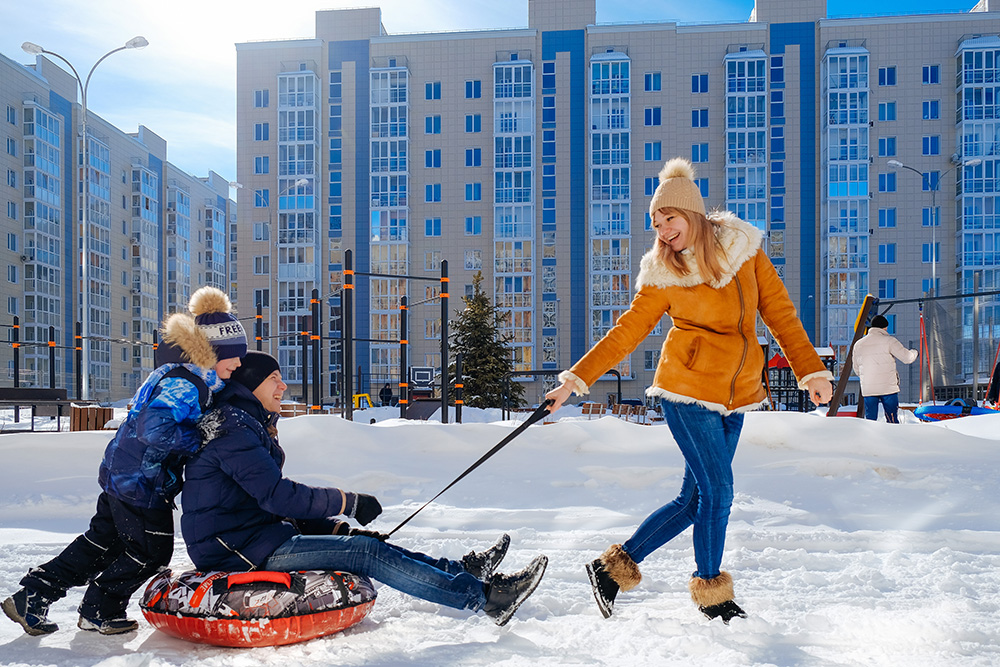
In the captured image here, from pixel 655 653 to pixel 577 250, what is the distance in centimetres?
4189

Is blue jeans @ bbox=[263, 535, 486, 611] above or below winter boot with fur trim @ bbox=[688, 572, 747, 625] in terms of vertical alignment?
above

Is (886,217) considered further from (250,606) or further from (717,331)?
(250,606)

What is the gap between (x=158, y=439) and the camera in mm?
2979

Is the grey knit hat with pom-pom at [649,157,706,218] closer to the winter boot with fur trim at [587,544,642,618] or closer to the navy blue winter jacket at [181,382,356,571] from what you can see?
the winter boot with fur trim at [587,544,642,618]

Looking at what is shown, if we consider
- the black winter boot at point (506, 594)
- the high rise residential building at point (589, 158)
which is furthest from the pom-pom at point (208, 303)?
the high rise residential building at point (589, 158)

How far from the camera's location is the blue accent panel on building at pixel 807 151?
43.1 meters

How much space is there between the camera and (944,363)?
19.0 meters

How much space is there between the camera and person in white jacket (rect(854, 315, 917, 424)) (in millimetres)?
9469

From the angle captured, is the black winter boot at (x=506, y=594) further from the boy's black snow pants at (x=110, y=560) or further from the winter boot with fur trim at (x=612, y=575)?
the boy's black snow pants at (x=110, y=560)

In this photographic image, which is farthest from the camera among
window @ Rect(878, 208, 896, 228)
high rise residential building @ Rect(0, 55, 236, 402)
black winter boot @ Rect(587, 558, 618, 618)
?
high rise residential building @ Rect(0, 55, 236, 402)

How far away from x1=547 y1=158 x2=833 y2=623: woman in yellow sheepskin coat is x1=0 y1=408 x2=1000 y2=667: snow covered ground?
9.6 inches

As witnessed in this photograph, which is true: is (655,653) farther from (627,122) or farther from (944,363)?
(627,122)

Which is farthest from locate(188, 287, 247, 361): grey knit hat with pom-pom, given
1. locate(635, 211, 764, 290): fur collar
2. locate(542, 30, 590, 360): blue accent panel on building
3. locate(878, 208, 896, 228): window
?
locate(878, 208, 896, 228): window

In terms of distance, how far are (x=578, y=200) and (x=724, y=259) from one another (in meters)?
41.7
